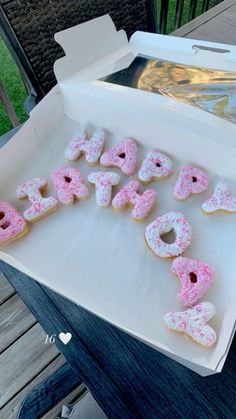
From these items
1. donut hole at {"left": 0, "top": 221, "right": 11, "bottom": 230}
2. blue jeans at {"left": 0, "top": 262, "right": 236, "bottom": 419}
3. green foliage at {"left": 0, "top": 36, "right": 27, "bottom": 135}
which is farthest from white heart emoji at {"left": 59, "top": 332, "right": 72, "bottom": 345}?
green foliage at {"left": 0, "top": 36, "right": 27, "bottom": 135}

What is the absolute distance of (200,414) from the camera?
50 centimetres

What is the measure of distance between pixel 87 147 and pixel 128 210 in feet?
0.59

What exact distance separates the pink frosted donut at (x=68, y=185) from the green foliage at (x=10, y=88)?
1.27m

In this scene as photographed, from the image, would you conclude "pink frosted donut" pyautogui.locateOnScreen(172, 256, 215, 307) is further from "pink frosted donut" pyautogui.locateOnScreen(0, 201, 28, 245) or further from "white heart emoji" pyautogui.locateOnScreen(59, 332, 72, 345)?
"pink frosted donut" pyautogui.locateOnScreen(0, 201, 28, 245)

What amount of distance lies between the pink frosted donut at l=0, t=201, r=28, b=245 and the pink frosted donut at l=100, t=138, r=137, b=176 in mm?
222

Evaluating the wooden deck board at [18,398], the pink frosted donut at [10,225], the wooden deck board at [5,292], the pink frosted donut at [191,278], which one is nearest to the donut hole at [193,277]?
the pink frosted donut at [191,278]

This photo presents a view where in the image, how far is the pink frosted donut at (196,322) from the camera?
1.74ft

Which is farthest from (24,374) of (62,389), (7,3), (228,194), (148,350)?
(7,3)

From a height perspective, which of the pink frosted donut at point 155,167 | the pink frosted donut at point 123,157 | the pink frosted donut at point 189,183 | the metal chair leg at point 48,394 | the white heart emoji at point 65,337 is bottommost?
the metal chair leg at point 48,394

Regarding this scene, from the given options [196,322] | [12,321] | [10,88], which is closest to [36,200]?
[196,322]

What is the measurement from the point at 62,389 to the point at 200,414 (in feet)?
0.85

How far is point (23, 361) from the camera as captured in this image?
1254mm

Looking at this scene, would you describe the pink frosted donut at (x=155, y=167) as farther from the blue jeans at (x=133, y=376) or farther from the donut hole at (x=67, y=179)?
the blue jeans at (x=133, y=376)

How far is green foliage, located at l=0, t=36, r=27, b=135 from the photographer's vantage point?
78.8 inches
